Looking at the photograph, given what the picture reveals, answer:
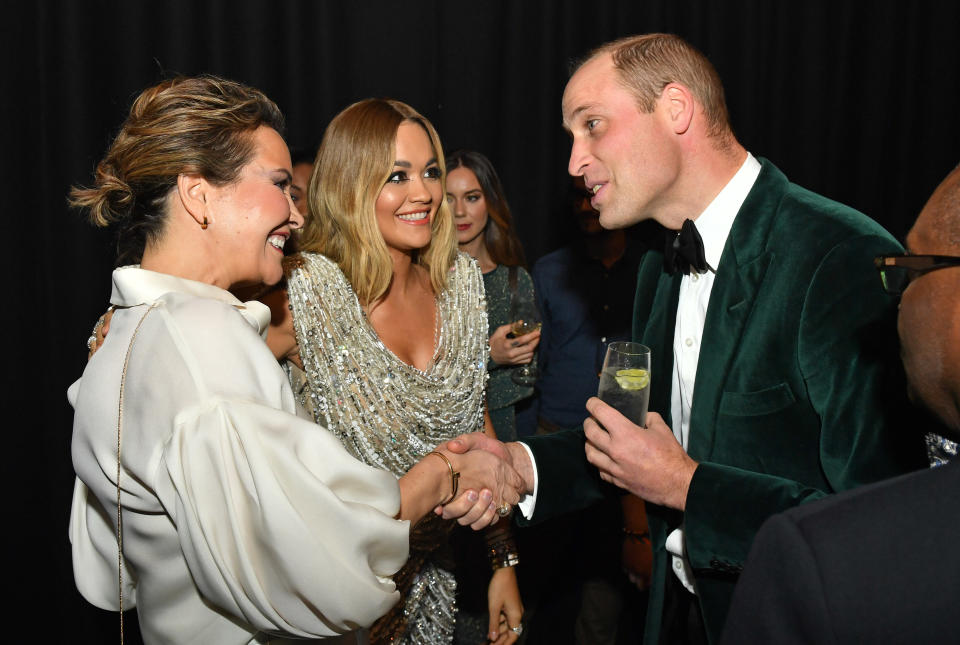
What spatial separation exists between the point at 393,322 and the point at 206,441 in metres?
1.20

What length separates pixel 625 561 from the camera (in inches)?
106

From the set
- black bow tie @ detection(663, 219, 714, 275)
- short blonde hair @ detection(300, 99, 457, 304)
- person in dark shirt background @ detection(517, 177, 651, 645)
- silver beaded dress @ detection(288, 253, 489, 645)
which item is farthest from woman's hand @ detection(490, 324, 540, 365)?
black bow tie @ detection(663, 219, 714, 275)

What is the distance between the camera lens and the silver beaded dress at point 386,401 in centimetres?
204

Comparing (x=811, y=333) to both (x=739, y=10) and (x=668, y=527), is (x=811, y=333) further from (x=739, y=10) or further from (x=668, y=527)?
(x=739, y=10)

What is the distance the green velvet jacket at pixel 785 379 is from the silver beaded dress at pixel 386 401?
0.86 m

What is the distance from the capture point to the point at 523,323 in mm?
2824

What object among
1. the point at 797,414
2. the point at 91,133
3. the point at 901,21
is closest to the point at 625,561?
the point at 797,414

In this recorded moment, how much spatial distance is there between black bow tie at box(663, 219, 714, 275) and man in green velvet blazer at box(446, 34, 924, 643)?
0.13 feet

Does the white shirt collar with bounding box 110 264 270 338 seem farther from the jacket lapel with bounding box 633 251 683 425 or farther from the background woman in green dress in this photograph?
the background woman in green dress

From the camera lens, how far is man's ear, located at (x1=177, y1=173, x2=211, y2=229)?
1447 millimetres

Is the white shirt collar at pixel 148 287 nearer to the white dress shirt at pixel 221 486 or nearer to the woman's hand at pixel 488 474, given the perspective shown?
the white dress shirt at pixel 221 486

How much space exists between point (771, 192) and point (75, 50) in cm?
270

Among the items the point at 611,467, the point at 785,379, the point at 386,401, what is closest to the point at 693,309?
the point at 785,379

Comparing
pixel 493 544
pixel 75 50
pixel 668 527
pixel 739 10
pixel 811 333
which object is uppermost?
pixel 739 10
